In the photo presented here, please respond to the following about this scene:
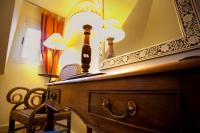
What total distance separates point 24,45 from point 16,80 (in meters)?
0.66

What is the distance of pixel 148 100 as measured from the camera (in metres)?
0.39

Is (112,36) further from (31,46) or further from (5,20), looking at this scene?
(31,46)

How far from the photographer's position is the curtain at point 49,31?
2.60 m

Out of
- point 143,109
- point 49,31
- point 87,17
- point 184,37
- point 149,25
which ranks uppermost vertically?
point 49,31

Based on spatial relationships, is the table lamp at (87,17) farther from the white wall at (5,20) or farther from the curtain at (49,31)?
the curtain at (49,31)

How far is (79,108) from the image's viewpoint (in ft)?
2.31

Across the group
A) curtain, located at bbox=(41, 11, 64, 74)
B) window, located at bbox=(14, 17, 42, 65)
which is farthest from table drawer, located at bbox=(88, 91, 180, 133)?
window, located at bbox=(14, 17, 42, 65)

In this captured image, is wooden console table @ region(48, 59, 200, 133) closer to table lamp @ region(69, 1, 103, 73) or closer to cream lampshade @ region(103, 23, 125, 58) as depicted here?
cream lampshade @ region(103, 23, 125, 58)

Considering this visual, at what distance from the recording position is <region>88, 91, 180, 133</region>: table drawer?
33 cm

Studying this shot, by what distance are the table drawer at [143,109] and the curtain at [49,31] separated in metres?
2.26

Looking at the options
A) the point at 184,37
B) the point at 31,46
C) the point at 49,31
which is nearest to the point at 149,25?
the point at 184,37

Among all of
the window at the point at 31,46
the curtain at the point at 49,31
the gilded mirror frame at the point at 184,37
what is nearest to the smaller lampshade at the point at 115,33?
the gilded mirror frame at the point at 184,37

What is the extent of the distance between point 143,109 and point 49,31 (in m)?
2.71

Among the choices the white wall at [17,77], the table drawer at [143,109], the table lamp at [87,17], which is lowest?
the table drawer at [143,109]
